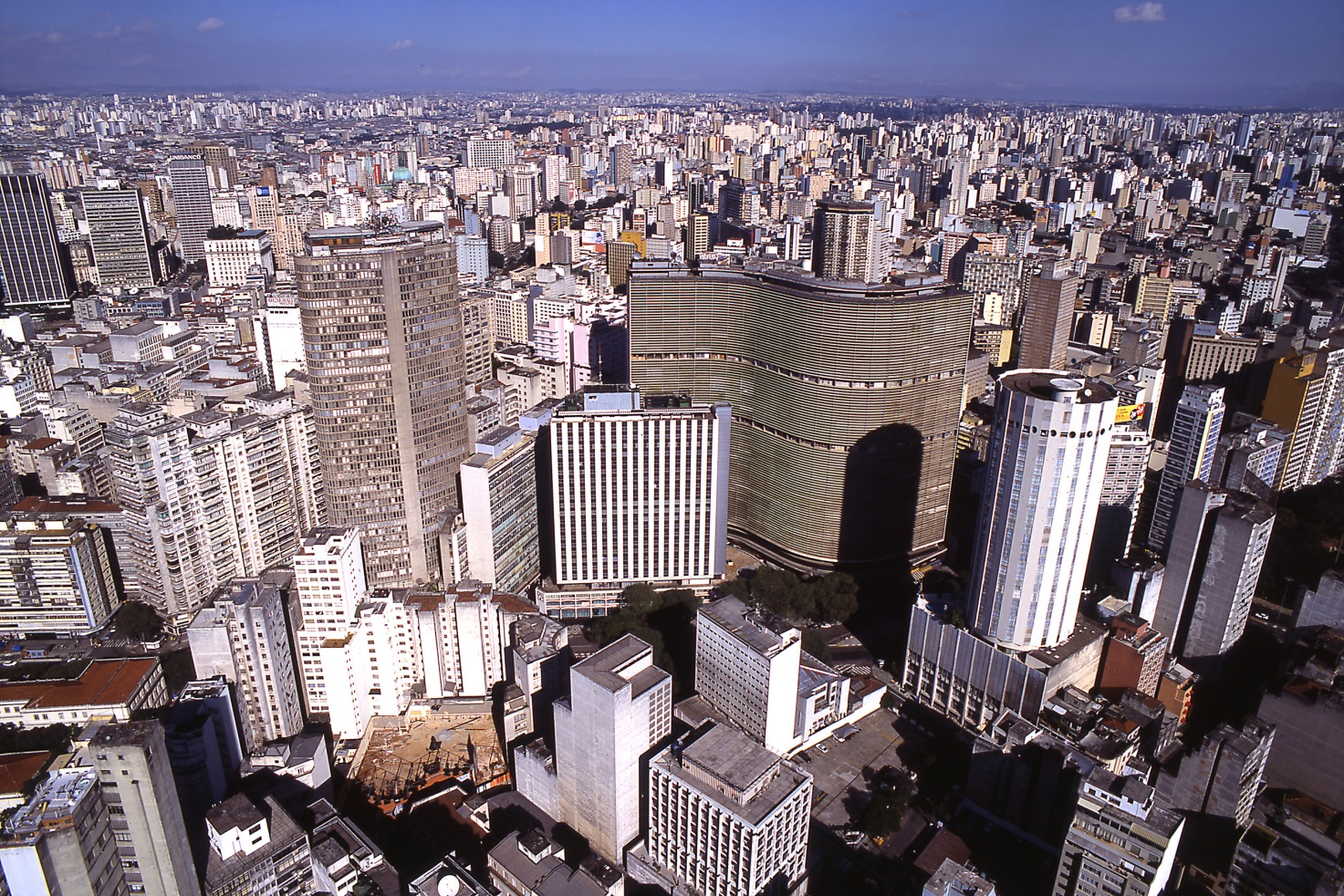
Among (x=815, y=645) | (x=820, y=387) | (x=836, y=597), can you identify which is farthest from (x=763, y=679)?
(x=820, y=387)

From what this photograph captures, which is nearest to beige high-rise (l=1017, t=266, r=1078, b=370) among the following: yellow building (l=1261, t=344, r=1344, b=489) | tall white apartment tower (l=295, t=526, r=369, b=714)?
yellow building (l=1261, t=344, r=1344, b=489)

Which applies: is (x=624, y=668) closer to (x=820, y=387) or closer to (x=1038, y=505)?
(x=1038, y=505)

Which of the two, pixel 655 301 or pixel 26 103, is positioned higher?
pixel 26 103

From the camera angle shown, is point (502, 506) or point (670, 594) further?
point (670, 594)

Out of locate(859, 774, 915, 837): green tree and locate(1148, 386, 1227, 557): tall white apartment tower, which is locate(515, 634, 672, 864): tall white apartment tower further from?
locate(1148, 386, 1227, 557): tall white apartment tower

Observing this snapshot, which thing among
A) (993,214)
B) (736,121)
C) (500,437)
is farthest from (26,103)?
(736,121)

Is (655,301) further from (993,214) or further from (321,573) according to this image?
(993,214)
